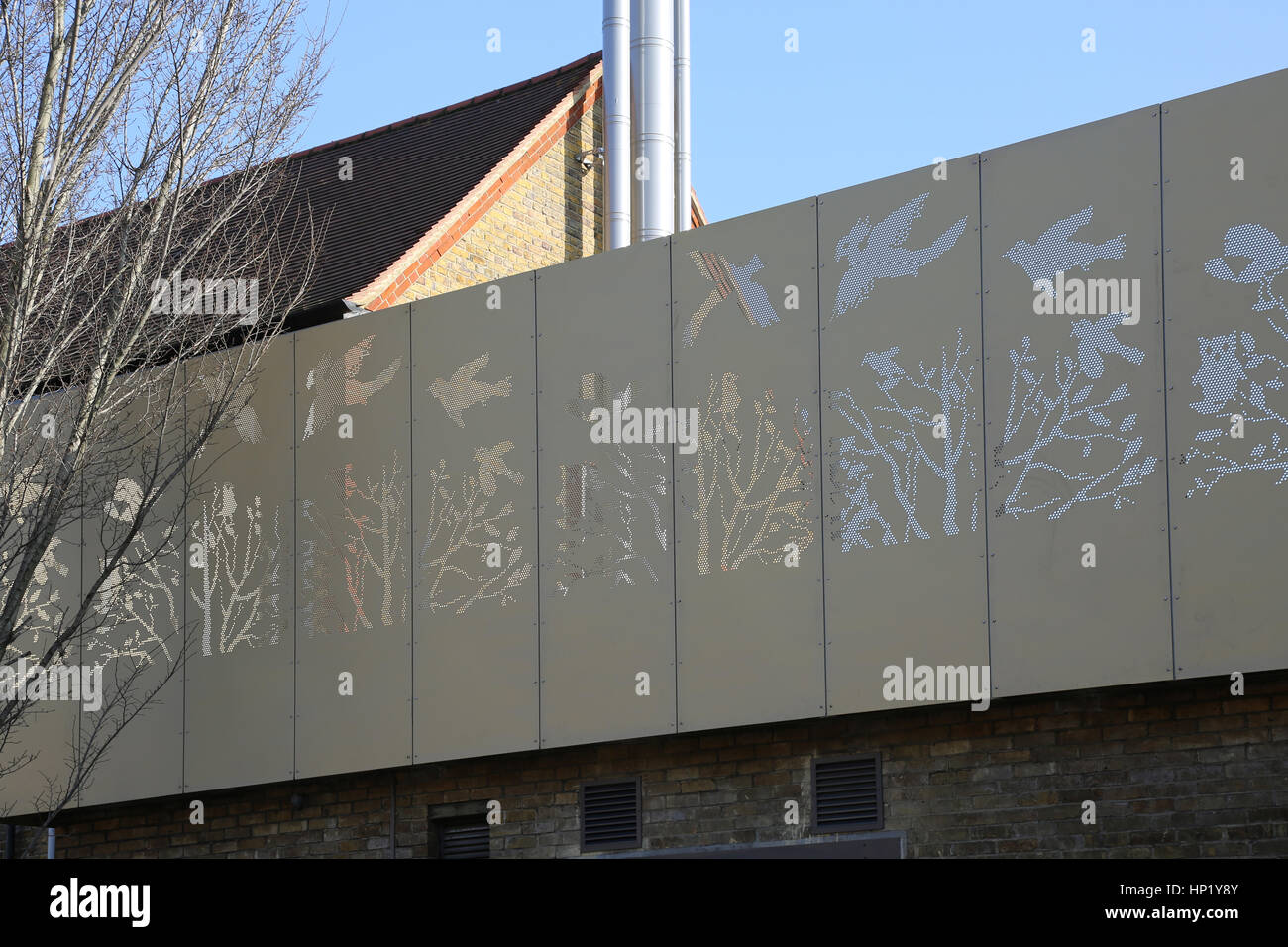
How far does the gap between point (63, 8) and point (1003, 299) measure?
280 inches

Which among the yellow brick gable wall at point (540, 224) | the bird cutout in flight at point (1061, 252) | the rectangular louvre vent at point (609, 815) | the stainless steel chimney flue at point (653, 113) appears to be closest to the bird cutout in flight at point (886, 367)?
the bird cutout in flight at point (1061, 252)

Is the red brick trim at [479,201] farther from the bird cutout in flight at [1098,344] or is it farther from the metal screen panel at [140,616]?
the bird cutout in flight at [1098,344]

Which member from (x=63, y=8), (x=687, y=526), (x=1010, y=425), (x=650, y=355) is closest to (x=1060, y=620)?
(x=1010, y=425)

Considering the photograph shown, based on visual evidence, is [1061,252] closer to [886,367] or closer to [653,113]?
[886,367]

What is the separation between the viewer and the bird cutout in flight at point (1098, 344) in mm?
9836

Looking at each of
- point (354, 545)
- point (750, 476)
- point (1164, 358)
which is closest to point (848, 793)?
point (750, 476)

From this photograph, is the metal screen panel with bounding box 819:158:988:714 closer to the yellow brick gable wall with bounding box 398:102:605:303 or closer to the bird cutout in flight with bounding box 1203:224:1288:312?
the bird cutout in flight with bounding box 1203:224:1288:312

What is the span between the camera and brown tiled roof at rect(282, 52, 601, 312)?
15203 millimetres

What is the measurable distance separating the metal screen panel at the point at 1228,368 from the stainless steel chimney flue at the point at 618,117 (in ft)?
26.6

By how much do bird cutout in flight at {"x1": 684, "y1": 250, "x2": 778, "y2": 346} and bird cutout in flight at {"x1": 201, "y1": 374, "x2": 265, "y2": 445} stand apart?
3969 mm

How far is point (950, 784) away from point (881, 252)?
338cm

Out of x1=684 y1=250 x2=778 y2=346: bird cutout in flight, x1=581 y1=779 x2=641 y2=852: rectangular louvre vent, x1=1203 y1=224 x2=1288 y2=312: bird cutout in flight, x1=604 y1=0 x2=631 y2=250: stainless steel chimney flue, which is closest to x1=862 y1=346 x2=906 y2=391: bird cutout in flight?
x1=684 y1=250 x2=778 y2=346: bird cutout in flight

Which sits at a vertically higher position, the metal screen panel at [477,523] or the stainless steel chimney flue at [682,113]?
the stainless steel chimney flue at [682,113]

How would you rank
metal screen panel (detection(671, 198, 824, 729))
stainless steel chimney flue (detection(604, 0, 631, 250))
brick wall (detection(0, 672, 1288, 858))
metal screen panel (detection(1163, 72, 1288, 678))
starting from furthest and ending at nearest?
stainless steel chimney flue (detection(604, 0, 631, 250)) → metal screen panel (detection(671, 198, 824, 729)) → brick wall (detection(0, 672, 1288, 858)) → metal screen panel (detection(1163, 72, 1288, 678))
